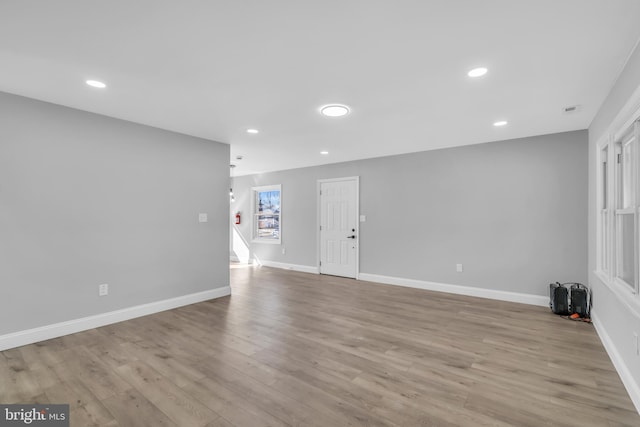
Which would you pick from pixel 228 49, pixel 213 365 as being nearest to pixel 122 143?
pixel 228 49

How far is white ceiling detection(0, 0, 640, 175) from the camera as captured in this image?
1.76 m

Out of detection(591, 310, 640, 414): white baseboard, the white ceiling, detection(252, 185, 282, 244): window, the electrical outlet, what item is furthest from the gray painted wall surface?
detection(252, 185, 282, 244): window

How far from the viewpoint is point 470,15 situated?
5.83 feet

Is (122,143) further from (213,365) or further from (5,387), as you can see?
(213,365)

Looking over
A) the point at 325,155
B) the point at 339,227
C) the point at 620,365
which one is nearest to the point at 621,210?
the point at 620,365

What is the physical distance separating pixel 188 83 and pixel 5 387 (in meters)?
2.75

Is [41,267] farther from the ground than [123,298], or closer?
farther from the ground

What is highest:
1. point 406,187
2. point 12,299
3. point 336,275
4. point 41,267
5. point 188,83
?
point 188,83

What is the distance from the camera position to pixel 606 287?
2.95 meters

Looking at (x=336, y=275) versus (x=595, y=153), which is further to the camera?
(x=336, y=275)

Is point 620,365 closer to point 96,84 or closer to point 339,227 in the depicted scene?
point 339,227

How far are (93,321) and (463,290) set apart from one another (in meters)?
5.18

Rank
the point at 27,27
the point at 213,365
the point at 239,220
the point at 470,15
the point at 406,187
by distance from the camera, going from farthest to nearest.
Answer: the point at 239,220, the point at 406,187, the point at 213,365, the point at 27,27, the point at 470,15

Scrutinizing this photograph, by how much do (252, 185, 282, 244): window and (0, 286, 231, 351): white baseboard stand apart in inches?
122
